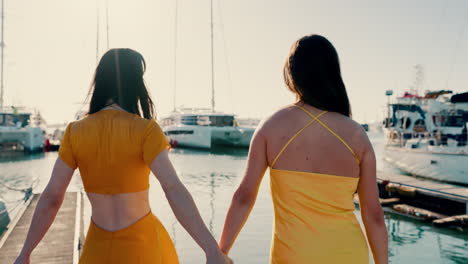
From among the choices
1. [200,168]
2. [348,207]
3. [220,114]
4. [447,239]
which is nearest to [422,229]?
[447,239]

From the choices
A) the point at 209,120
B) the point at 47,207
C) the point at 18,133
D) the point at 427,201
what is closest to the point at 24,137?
the point at 18,133

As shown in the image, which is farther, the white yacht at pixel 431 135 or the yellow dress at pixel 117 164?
the white yacht at pixel 431 135

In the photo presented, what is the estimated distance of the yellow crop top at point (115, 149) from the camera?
6.14ft

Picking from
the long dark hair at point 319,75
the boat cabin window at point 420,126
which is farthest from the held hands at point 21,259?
the boat cabin window at point 420,126

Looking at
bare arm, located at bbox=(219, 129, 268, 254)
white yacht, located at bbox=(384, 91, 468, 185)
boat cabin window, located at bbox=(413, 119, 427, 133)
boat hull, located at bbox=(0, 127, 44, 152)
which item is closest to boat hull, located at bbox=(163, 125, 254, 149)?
boat hull, located at bbox=(0, 127, 44, 152)

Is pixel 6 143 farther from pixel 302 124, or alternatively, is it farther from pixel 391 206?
pixel 302 124

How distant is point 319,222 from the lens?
1.83m

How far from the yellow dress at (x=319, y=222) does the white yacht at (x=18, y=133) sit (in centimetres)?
5114

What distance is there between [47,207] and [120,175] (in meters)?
0.42

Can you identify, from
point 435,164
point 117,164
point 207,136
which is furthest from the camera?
point 207,136

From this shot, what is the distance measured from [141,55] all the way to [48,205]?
909 millimetres

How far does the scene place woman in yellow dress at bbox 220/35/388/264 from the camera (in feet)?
6.02

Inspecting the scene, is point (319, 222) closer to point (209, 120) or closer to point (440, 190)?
point (440, 190)

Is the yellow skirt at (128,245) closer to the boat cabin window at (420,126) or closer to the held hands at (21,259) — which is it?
the held hands at (21,259)
